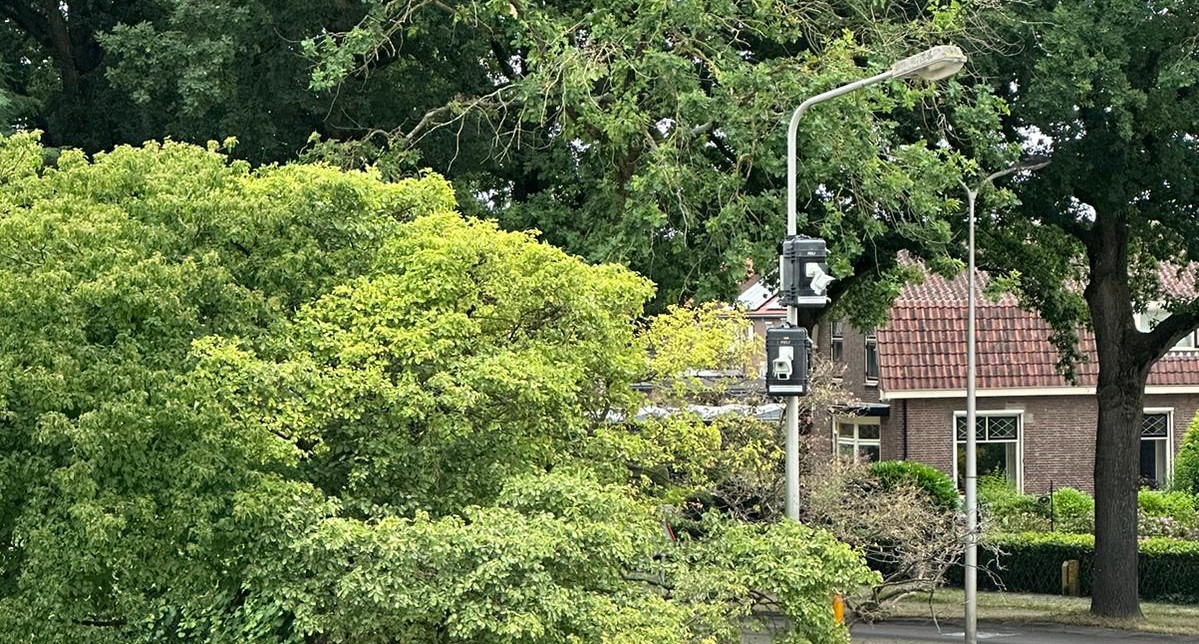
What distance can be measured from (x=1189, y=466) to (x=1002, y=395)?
560 centimetres

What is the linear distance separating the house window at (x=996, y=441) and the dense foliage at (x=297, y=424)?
29.6 m

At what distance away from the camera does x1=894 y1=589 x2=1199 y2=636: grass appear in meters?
30.8

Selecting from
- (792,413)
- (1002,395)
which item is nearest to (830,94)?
(792,413)

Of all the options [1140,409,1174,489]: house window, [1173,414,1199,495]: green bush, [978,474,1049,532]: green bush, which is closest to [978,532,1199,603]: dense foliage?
[978,474,1049,532]: green bush

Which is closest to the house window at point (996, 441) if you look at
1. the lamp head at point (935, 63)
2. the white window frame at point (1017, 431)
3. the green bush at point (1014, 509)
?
the white window frame at point (1017, 431)

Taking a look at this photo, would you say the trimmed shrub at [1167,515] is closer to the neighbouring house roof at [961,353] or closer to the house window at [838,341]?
the neighbouring house roof at [961,353]

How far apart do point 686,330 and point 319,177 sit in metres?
5.16

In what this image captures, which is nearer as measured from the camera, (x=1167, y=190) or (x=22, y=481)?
(x=22, y=481)

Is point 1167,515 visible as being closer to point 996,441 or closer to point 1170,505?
point 1170,505

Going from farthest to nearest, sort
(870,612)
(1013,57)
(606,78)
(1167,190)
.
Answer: (1167,190) < (1013,57) < (606,78) < (870,612)

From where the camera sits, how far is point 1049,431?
45.6 meters

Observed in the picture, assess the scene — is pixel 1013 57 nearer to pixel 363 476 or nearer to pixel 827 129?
pixel 827 129

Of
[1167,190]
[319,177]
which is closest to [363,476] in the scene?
[319,177]

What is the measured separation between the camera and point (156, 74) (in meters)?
23.1
